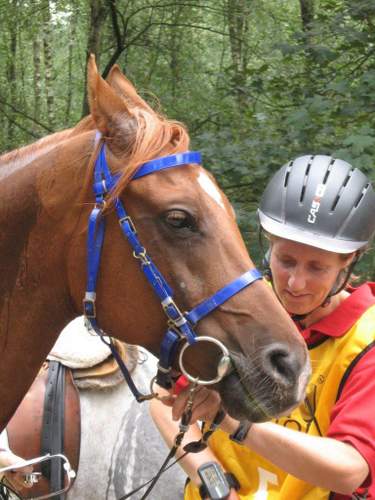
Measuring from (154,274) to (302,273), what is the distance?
576 millimetres

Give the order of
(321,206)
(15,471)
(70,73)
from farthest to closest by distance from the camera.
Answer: (70,73), (15,471), (321,206)

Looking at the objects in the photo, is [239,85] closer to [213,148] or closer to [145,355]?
[213,148]

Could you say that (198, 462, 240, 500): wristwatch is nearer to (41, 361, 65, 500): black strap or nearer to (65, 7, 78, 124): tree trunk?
(41, 361, 65, 500): black strap

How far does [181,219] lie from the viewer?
1.93 metres

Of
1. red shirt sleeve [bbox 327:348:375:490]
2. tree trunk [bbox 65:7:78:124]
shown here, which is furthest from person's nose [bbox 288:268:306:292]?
tree trunk [bbox 65:7:78:124]

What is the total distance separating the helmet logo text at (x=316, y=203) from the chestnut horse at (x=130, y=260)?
461 millimetres

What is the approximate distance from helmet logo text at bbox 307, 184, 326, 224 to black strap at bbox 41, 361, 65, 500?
5.34 ft

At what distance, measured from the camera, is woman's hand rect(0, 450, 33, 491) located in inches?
107

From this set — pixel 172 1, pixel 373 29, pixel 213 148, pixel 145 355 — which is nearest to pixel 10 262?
pixel 145 355

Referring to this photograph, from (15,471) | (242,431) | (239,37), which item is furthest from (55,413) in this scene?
(239,37)

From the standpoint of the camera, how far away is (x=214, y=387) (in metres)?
1.95

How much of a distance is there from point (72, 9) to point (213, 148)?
14.3 feet

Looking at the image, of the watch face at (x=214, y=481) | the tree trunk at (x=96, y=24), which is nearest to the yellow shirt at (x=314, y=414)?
the watch face at (x=214, y=481)

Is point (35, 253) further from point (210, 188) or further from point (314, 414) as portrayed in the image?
point (314, 414)
